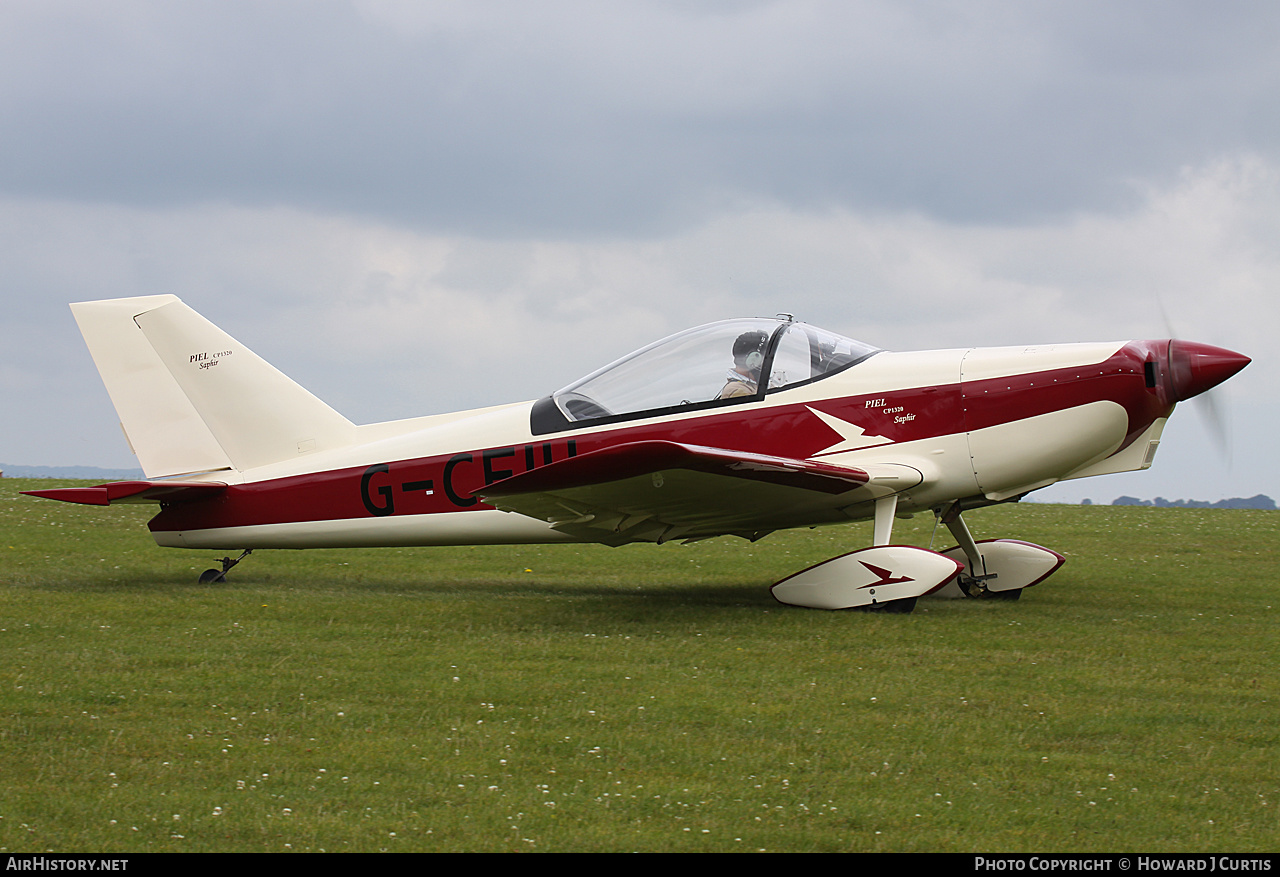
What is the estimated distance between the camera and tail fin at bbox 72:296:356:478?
1057cm

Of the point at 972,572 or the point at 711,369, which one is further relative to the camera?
the point at 972,572

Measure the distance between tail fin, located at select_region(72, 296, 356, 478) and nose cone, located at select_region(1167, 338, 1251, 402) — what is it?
23.8 feet

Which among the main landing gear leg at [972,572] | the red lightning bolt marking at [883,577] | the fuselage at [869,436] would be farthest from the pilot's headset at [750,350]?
the main landing gear leg at [972,572]

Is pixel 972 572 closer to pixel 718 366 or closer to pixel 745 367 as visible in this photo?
pixel 745 367

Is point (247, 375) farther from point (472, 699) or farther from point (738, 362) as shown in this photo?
point (472, 699)

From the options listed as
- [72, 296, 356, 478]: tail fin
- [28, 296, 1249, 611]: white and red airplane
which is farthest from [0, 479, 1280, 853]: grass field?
[72, 296, 356, 478]: tail fin

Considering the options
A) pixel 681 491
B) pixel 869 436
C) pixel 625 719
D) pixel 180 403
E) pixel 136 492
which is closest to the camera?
pixel 625 719

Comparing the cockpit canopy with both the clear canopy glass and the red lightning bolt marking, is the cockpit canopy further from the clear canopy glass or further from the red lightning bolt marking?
the red lightning bolt marking

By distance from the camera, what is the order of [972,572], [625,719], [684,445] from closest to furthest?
1. [625,719]
2. [684,445]
3. [972,572]

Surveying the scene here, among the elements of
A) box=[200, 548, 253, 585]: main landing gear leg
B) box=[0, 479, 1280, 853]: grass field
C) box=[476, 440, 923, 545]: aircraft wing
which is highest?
box=[476, 440, 923, 545]: aircraft wing

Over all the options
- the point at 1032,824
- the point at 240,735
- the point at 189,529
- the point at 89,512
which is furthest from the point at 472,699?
the point at 89,512

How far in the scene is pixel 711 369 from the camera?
367 inches

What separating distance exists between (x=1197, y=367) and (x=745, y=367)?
3500 mm

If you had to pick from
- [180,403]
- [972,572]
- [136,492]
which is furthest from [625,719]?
[180,403]
